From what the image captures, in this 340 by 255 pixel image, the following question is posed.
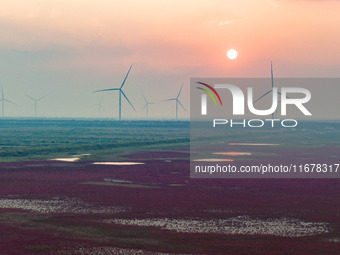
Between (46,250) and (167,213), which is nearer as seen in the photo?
(46,250)

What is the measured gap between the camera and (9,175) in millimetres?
57156

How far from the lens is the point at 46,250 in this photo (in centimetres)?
2752

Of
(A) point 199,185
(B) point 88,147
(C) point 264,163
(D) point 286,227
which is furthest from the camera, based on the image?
(B) point 88,147

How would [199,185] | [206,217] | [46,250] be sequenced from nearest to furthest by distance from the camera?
[46,250], [206,217], [199,185]

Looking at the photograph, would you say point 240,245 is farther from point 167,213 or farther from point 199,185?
point 199,185

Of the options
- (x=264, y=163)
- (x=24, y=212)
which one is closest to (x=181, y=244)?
(x=24, y=212)

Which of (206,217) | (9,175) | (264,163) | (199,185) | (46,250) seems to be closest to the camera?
(46,250)

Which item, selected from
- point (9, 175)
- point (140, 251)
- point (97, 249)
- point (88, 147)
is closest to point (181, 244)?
point (140, 251)

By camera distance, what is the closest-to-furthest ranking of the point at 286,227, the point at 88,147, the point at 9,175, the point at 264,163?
the point at 286,227, the point at 9,175, the point at 264,163, the point at 88,147

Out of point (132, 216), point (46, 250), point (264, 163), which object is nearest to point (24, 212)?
point (132, 216)

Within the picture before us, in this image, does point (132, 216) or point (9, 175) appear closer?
point (132, 216)

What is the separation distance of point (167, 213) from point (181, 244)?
821 centimetres

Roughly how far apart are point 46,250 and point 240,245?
9101 mm

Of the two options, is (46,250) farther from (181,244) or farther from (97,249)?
(181,244)
